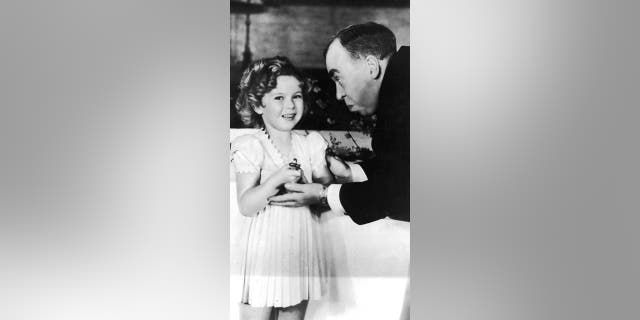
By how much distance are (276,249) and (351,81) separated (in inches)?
32.8

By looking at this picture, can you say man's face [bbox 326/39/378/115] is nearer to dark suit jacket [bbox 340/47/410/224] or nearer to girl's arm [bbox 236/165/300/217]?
dark suit jacket [bbox 340/47/410/224]

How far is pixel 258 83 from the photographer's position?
131 inches

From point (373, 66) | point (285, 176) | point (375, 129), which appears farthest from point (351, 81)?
point (285, 176)

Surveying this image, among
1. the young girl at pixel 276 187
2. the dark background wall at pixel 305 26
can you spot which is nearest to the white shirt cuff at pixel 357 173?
the young girl at pixel 276 187

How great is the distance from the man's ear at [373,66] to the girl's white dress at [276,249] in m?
0.49

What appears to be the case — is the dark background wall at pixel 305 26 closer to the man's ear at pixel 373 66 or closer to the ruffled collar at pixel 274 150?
the man's ear at pixel 373 66

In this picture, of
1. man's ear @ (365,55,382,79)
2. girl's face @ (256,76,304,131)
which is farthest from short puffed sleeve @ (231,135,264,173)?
man's ear @ (365,55,382,79)

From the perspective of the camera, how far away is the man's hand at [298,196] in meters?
3.31

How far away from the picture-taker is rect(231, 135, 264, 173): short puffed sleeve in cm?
330

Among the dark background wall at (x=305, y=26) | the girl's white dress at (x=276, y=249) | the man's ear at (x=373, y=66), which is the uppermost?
the dark background wall at (x=305, y=26)

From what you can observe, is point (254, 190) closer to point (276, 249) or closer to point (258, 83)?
point (276, 249)
